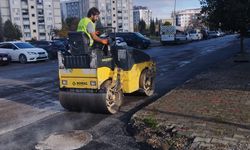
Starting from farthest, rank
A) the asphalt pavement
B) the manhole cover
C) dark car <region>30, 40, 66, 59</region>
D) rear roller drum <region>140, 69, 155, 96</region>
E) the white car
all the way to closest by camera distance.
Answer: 1. dark car <region>30, 40, 66, 59</region>
2. the white car
3. rear roller drum <region>140, 69, 155, 96</region>
4. the manhole cover
5. the asphalt pavement

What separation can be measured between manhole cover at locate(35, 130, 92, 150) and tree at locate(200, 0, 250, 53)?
6626mm

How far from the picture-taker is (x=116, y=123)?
7387mm

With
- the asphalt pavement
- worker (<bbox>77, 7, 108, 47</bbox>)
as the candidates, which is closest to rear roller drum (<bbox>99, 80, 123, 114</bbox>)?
the asphalt pavement

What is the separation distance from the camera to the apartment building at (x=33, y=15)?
112750 millimetres

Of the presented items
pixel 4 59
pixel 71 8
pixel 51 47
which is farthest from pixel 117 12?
pixel 4 59

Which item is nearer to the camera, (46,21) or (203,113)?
(203,113)

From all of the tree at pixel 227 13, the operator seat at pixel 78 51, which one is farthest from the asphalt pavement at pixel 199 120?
the tree at pixel 227 13

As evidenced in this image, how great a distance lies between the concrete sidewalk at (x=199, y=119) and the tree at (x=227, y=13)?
8.85ft

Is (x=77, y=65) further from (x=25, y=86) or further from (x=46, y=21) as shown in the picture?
(x=46, y=21)

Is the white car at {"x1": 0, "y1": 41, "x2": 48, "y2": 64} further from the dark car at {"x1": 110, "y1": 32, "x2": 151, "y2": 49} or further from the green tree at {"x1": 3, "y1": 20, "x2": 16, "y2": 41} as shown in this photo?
the green tree at {"x1": 3, "y1": 20, "x2": 16, "y2": 41}

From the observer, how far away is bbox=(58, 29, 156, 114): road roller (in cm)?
785

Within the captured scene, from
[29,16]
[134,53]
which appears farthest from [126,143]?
[29,16]

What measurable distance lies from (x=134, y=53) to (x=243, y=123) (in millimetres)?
3751

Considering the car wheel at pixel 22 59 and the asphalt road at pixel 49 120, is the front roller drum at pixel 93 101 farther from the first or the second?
the car wheel at pixel 22 59
